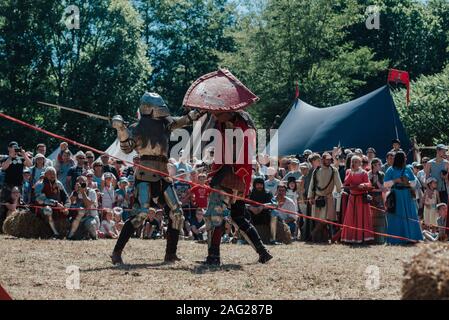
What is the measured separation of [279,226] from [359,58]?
71.7 feet

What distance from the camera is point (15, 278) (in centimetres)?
744

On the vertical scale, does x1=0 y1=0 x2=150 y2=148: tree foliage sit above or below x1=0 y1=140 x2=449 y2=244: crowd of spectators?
above

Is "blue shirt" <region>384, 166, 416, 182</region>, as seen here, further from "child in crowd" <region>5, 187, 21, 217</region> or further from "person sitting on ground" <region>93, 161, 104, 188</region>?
"child in crowd" <region>5, 187, 21, 217</region>

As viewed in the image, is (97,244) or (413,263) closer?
(413,263)

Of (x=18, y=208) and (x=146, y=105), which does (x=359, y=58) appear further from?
(x=146, y=105)

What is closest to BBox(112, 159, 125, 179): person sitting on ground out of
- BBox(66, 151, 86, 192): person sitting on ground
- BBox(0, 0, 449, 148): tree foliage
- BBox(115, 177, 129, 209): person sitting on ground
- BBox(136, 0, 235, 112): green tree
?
BBox(115, 177, 129, 209): person sitting on ground

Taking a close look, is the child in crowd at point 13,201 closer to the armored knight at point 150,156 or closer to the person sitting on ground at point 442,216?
the armored knight at point 150,156

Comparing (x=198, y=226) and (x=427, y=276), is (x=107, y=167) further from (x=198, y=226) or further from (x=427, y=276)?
(x=427, y=276)

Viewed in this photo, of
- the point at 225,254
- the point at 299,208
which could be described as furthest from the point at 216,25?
the point at 225,254

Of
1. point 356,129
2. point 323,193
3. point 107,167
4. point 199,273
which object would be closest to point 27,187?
point 107,167

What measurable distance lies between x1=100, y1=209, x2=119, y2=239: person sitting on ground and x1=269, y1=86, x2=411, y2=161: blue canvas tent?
5.12 m

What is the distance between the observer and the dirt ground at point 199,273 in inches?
255

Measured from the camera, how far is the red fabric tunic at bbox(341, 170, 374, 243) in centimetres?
1232

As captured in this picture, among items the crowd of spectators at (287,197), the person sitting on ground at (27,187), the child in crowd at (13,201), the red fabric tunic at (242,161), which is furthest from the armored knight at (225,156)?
the child in crowd at (13,201)
